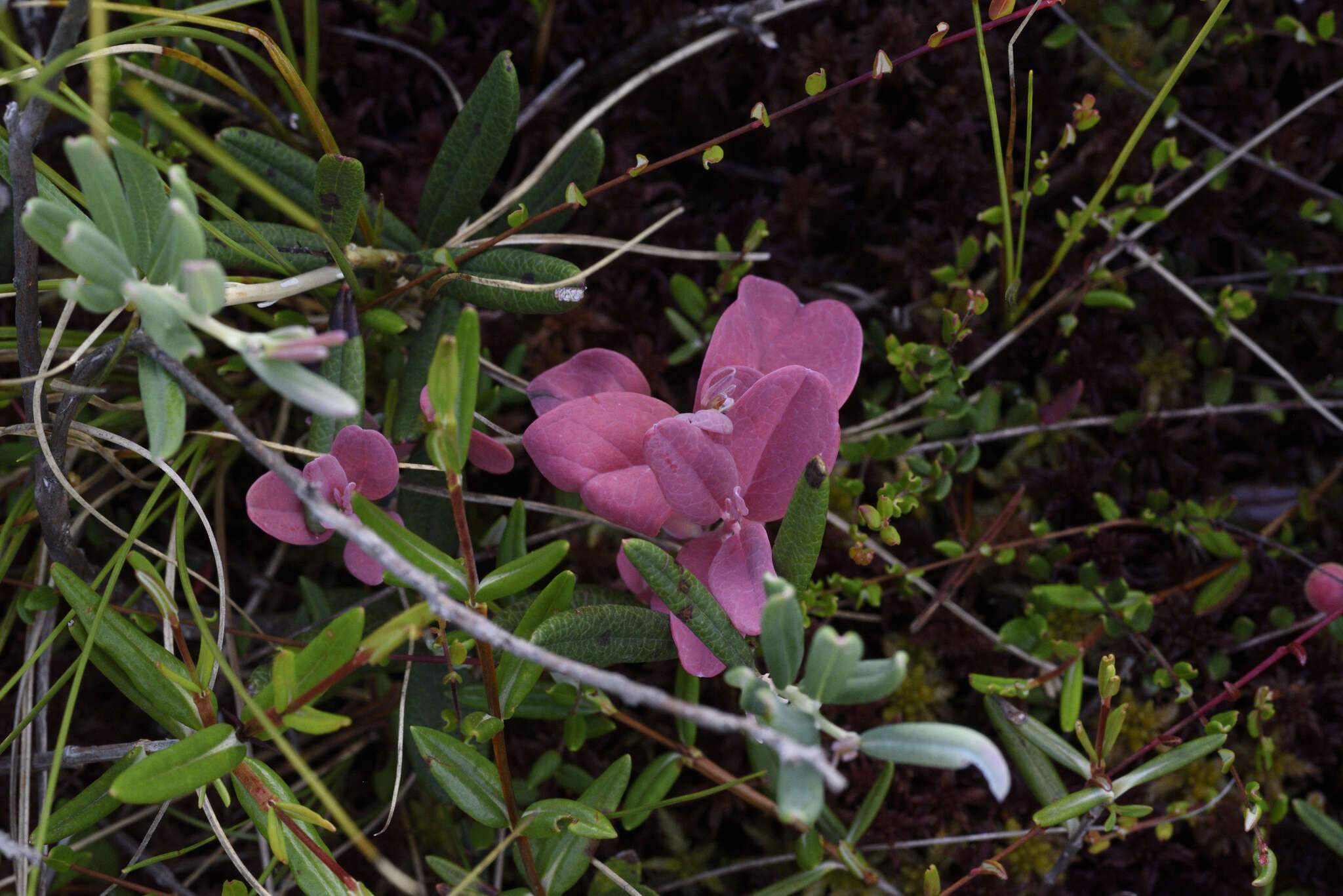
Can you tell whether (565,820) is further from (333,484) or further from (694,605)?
(333,484)

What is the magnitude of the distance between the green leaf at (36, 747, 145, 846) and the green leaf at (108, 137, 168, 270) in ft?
2.53

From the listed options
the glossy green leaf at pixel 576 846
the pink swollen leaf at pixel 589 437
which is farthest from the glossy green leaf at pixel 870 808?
the pink swollen leaf at pixel 589 437

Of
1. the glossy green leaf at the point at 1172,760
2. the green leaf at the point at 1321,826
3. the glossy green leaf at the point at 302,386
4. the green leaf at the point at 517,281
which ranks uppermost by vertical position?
the glossy green leaf at the point at 302,386

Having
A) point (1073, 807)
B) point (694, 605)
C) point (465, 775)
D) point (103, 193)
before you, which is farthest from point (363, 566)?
point (1073, 807)

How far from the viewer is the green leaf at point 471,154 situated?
171cm

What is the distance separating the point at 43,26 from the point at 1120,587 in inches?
110

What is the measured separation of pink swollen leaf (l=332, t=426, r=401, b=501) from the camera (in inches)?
56.5

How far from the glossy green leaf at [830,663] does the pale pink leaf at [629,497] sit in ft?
1.42

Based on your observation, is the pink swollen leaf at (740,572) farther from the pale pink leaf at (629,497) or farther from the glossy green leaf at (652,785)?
the glossy green leaf at (652,785)

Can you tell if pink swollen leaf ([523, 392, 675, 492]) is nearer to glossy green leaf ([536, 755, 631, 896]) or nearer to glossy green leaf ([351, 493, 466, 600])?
glossy green leaf ([351, 493, 466, 600])

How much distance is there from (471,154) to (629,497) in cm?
80

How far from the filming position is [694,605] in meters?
1.36

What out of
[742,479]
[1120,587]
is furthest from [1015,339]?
[742,479]

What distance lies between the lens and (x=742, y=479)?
147 cm
